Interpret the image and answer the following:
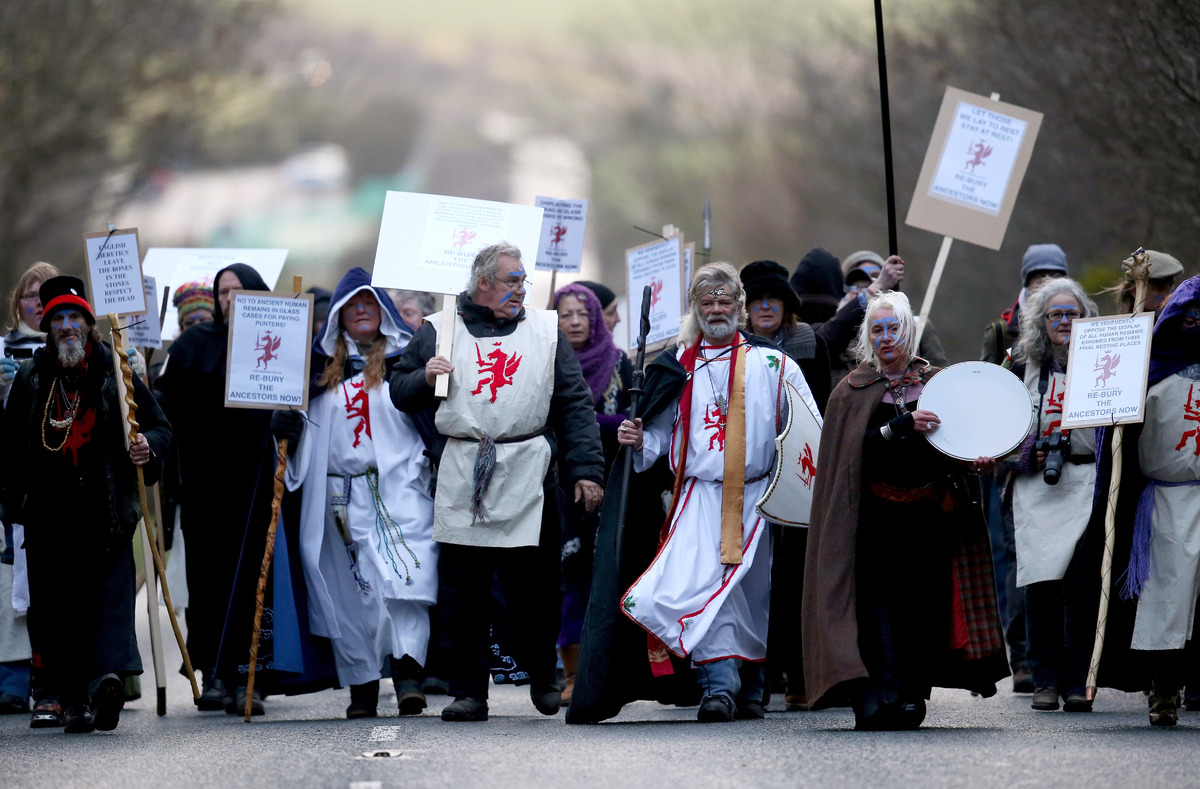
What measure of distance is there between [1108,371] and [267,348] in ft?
13.4

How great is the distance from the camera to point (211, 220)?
186 ft

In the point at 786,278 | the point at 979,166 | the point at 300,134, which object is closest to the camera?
the point at 786,278

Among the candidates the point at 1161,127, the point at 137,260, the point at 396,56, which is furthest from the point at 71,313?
the point at 396,56

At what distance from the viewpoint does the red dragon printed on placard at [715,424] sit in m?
9.91

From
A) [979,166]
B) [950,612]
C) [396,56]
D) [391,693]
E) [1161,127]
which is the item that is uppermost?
[396,56]

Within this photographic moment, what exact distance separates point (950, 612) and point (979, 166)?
11.7 feet

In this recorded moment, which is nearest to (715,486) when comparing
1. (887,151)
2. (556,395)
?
(556,395)

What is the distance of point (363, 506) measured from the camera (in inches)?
411

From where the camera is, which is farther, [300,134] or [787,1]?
[300,134]

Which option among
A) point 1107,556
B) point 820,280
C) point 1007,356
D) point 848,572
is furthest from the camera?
point 820,280

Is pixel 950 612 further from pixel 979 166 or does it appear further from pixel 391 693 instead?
pixel 391 693

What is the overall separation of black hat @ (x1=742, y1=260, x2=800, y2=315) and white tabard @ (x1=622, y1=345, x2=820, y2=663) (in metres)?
0.89

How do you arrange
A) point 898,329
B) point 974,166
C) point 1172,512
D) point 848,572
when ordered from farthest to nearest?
point 974,166, point 1172,512, point 898,329, point 848,572

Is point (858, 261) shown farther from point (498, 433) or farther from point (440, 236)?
point (498, 433)
